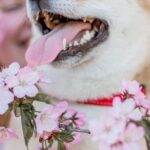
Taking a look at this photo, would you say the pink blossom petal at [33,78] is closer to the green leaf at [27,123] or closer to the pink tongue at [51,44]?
the green leaf at [27,123]

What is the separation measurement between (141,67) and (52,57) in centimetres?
37

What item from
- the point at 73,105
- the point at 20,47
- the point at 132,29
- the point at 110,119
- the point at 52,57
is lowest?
the point at 110,119

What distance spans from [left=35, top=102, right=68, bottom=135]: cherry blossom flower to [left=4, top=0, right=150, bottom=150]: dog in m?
0.51

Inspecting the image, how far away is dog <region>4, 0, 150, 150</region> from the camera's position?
172cm

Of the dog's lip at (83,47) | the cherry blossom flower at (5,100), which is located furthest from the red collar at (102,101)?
the cherry blossom flower at (5,100)

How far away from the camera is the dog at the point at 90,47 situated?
5.63 feet

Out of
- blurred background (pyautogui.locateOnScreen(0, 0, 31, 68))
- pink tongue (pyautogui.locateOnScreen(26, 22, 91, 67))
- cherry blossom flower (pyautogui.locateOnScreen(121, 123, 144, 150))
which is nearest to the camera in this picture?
cherry blossom flower (pyautogui.locateOnScreen(121, 123, 144, 150))

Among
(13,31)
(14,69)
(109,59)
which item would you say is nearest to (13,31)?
(13,31)

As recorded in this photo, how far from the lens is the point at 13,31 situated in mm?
2879

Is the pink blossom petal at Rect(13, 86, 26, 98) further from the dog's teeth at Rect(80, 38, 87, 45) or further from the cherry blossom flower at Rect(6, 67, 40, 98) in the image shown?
the dog's teeth at Rect(80, 38, 87, 45)

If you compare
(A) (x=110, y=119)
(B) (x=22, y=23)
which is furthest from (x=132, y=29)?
(B) (x=22, y=23)

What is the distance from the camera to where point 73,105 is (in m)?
1.77

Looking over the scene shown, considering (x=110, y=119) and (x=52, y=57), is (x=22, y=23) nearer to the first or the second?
(x=52, y=57)

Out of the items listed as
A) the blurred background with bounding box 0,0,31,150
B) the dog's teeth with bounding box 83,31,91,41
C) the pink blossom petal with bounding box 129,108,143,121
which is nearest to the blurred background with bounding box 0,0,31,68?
the blurred background with bounding box 0,0,31,150
